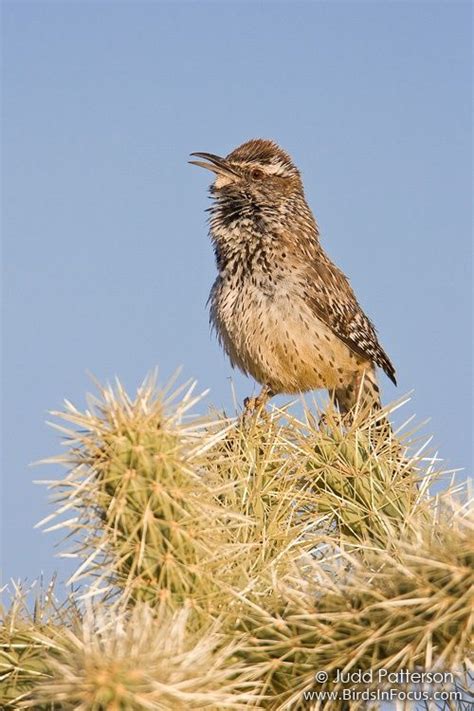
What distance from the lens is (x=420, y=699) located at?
6.95 feet

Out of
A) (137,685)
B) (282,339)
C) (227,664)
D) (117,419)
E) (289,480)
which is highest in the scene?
(282,339)

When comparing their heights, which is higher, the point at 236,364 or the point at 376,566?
the point at 236,364

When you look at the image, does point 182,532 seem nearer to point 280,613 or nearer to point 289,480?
point 280,613

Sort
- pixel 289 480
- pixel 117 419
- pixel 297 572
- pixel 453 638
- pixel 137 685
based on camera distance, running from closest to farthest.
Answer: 1. pixel 137 685
2. pixel 453 638
3. pixel 117 419
4. pixel 297 572
5. pixel 289 480

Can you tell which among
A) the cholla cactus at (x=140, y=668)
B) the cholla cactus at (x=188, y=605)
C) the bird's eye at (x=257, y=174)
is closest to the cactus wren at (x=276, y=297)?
the bird's eye at (x=257, y=174)

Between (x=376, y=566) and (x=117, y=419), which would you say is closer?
(x=117, y=419)

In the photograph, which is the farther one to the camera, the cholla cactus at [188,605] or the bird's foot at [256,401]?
the bird's foot at [256,401]

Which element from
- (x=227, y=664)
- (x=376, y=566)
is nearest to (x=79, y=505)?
(x=227, y=664)

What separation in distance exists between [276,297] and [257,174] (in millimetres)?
984

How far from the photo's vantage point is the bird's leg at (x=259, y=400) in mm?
5023

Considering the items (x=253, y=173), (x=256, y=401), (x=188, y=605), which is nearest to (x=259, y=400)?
(x=256, y=401)

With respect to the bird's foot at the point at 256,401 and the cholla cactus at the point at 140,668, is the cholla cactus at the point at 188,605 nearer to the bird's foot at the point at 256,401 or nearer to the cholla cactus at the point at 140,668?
the cholla cactus at the point at 140,668

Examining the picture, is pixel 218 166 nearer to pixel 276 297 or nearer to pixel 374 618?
pixel 276 297

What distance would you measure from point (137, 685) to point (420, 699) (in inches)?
26.2
